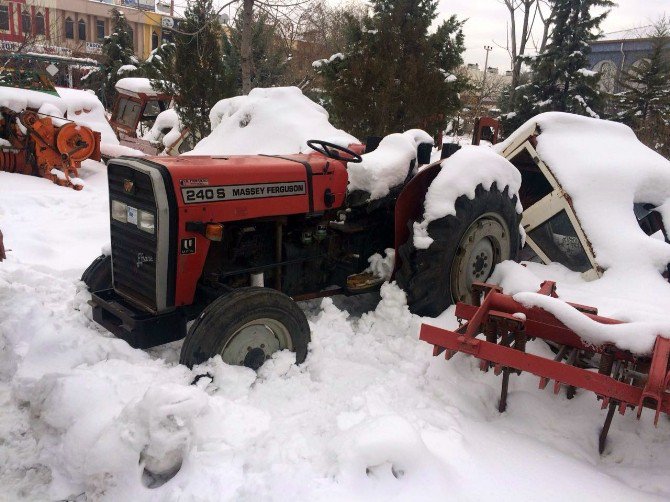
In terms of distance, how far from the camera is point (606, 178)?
4902 millimetres

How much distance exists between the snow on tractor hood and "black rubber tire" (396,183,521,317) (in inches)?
48.1

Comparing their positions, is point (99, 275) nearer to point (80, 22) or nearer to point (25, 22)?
point (25, 22)

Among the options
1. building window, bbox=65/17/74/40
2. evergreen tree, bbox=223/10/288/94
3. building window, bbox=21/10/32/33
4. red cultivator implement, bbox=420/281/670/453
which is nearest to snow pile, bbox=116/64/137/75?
evergreen tree, bbox=223/10/288/94

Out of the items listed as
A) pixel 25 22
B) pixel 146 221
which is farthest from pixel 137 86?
pixel 25 22

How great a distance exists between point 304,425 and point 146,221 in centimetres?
149

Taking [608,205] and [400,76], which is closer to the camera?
[608,205]

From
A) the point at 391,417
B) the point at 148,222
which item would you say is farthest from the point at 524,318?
the point at 148,222

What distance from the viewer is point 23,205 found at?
762 cm

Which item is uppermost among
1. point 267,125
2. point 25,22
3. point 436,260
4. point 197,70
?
point 25,22

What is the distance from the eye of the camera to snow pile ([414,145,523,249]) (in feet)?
12.9

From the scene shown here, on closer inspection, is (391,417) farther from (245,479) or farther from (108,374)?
(108,374)

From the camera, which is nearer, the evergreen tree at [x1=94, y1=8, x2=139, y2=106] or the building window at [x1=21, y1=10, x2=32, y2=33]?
the evergreen tree at [x1=94, y1=8, x2=139, y2=106]

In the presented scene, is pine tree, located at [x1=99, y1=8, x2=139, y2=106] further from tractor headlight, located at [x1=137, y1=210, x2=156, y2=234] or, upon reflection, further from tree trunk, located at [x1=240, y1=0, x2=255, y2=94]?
tractor headlight, located at [x1=137, y1=210, x2=156, y2=234]

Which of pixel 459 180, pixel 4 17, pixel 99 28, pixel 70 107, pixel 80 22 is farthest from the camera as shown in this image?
pixel 99 28
